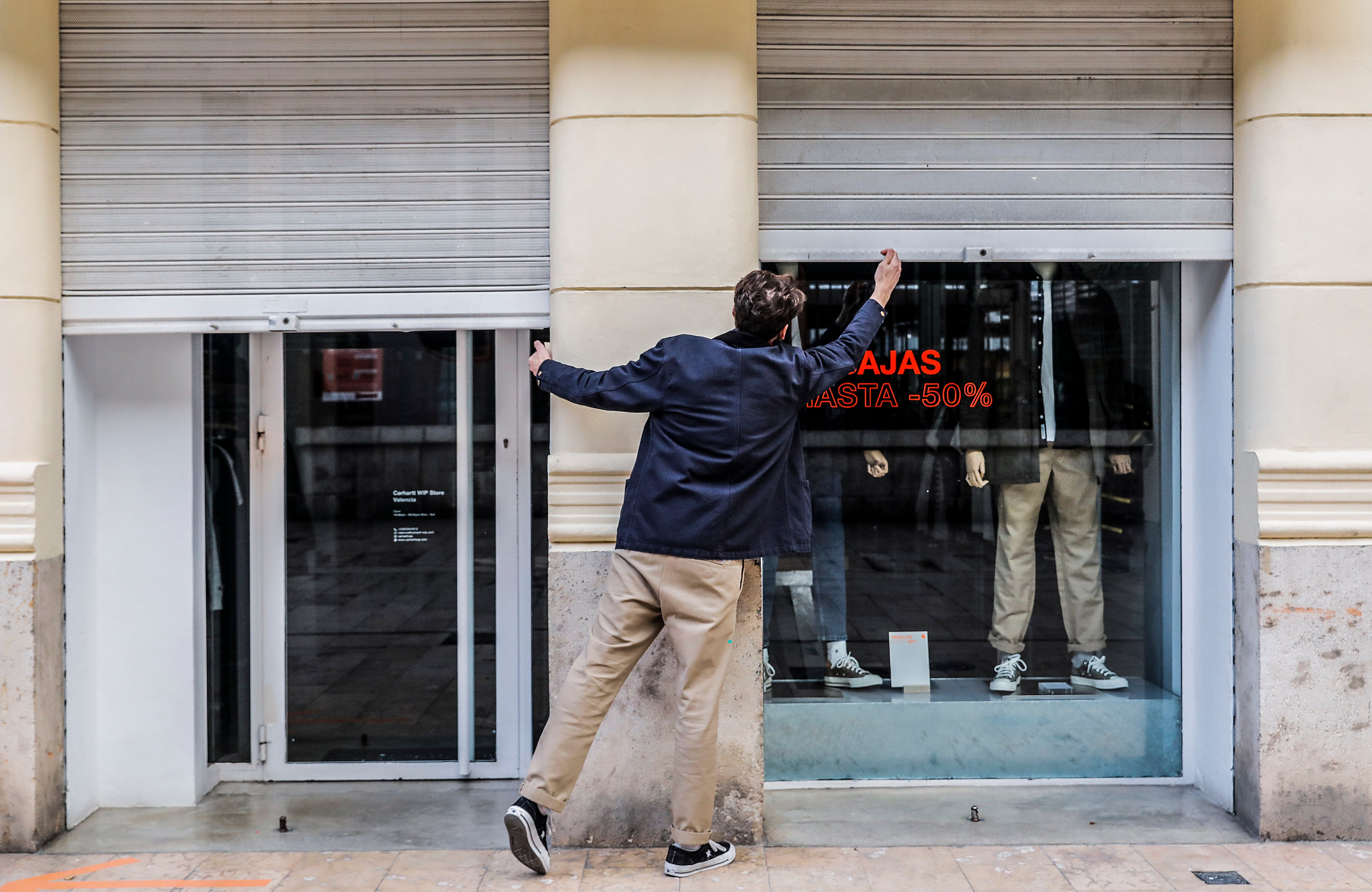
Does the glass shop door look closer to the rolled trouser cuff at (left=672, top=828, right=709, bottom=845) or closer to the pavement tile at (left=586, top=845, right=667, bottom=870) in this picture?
the pavement tile at (left=586, top=845, right=667, bottom=870)

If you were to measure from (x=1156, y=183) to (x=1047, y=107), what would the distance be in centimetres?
54

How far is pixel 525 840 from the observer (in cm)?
385

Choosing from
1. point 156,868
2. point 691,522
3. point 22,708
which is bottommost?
point 156,868

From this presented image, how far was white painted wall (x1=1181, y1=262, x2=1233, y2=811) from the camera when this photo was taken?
15.0 feet

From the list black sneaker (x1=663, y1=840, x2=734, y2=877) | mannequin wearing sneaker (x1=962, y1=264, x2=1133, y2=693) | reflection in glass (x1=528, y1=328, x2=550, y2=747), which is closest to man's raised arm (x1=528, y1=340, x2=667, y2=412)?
Result: reflection in glass (x1=528, y1=328, x2=550, y2=747)

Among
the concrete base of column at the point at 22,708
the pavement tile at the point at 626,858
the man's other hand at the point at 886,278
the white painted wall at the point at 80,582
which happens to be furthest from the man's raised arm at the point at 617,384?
the concrete base of column at the point at 22,708

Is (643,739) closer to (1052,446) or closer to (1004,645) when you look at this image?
(1004,645)

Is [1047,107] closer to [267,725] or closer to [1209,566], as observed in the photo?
[1209,566]

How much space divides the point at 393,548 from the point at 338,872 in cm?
155

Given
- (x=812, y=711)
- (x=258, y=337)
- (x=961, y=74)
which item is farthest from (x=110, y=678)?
(x=961, y=74)

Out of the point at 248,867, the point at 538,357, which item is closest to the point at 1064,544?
the point at 538,357

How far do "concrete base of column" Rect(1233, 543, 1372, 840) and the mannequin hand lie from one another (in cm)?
119

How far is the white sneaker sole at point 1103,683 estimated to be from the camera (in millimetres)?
→ 5051

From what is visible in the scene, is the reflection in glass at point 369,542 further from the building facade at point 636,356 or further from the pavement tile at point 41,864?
the pavement tile at point 41,864
